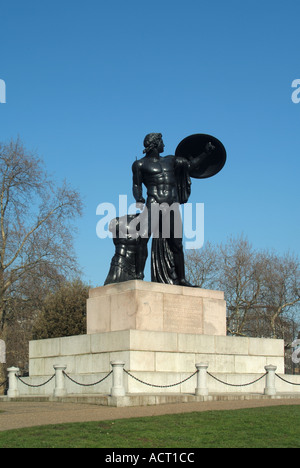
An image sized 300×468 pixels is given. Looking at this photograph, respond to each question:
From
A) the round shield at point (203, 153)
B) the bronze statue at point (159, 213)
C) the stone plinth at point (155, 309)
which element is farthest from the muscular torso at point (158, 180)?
the stone plinth at point (155, 309)

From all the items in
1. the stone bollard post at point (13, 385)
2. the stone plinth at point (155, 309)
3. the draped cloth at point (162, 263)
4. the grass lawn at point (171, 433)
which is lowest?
the stone bollard post at point (13, 385)

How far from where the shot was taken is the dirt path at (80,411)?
1168cm

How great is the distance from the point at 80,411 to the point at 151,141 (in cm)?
913

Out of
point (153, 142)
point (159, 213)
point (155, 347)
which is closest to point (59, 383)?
point (155, 347)

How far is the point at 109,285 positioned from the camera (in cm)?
1816

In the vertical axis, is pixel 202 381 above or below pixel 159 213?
below

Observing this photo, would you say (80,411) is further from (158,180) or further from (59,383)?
(158,180)

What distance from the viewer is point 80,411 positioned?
513 inches

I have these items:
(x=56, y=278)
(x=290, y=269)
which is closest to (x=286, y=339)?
(x=290, y=269)

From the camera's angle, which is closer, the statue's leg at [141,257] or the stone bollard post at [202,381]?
the stone bollard post at [202,381]

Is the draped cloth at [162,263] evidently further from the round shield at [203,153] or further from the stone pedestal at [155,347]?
the round shield at [203,153]

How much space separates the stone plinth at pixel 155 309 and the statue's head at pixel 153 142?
434 centimetres

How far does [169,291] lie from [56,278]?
14.1 meters

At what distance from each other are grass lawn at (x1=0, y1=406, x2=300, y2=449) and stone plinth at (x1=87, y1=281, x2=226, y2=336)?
560 cm
